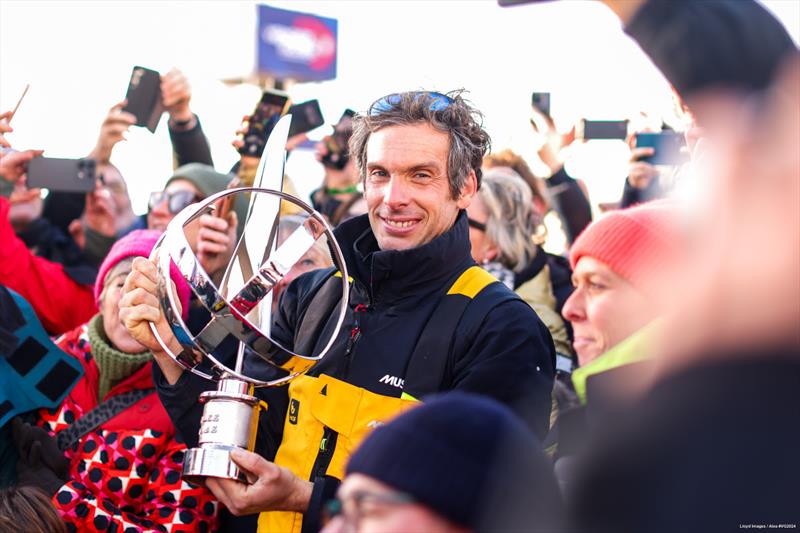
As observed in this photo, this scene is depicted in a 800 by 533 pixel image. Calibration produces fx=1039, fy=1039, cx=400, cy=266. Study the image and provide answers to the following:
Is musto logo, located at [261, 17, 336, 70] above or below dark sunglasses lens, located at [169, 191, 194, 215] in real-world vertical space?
above

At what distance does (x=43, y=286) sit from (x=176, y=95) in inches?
53.3

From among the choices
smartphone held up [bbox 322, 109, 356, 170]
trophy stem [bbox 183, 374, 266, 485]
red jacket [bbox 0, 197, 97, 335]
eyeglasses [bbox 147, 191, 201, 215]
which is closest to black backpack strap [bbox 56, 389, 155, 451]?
red jacket [bbox 0, 197, 97, 335]

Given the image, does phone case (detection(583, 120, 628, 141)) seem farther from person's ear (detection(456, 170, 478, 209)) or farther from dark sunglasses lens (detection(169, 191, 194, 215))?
person's ear (detection(456, 170, 478, 209))

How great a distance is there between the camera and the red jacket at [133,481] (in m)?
3.43

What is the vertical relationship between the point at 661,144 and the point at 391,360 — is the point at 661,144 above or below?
above

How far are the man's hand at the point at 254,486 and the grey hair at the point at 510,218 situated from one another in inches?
93.7

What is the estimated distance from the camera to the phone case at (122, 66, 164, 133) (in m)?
5.33

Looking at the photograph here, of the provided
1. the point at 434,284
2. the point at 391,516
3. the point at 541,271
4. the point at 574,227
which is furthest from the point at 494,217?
the point at 391,516

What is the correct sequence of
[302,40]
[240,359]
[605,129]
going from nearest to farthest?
[240,359] < [605,129] < [302,40]

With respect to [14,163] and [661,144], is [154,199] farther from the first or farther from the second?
[661,144]

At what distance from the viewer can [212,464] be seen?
8.31ft

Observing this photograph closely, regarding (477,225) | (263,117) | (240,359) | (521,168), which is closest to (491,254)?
(477,225)

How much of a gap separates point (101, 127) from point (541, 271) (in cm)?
245

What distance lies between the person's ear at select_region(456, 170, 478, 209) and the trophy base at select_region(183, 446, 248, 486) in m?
1.16
